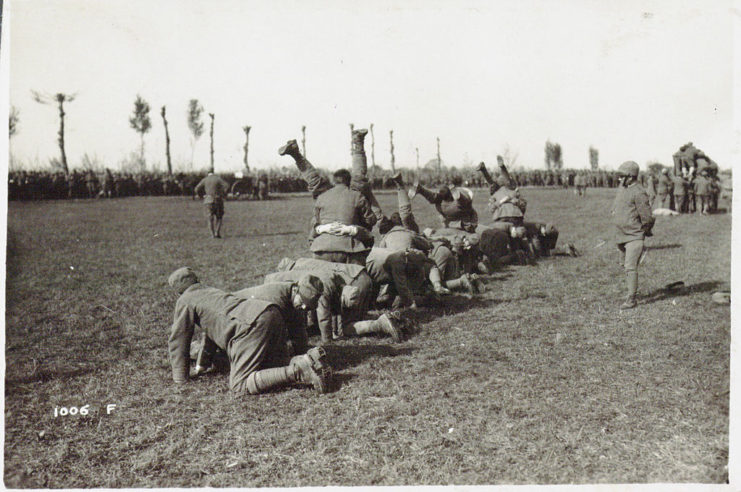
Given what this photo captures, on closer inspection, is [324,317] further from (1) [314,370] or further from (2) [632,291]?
(2) [632,291]

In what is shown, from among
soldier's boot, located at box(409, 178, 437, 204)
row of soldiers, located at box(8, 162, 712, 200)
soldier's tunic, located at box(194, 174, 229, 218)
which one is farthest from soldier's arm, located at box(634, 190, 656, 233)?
row of soldiers, located at box(8, 162, 712, 200)

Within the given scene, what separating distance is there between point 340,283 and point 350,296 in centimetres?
18

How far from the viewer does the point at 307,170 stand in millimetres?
7000

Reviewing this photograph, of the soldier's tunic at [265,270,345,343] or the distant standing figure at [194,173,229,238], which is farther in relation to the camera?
the distant standing figure at [194,173,229,238]

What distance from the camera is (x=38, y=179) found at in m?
29.4

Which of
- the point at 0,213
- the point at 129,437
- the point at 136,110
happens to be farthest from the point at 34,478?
the point at 136,110

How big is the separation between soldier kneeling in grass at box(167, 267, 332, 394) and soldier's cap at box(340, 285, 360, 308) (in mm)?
1217

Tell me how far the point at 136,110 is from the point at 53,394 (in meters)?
38.9

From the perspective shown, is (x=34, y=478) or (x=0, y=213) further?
(x=0, y=213)

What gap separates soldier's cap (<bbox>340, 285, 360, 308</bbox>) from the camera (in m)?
5.89

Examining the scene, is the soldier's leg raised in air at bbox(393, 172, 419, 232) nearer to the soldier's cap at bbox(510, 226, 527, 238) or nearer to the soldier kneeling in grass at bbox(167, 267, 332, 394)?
the soldier's cap at bbox(510, 226, 527, 238)

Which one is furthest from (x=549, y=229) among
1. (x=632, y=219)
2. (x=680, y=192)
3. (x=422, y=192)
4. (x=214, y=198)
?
(x=680, y=192)

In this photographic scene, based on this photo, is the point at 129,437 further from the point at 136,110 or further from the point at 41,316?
the point at 136,110

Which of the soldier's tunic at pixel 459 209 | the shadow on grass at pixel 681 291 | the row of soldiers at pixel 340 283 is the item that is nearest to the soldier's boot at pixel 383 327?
the row of soldiers at pixel 340 283
